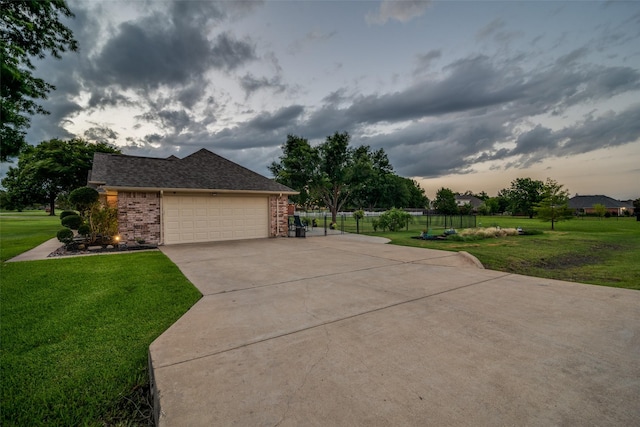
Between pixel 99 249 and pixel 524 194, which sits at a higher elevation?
pixel 524 194

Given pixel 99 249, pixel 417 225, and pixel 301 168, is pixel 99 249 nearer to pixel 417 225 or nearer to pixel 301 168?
pixel 417 225

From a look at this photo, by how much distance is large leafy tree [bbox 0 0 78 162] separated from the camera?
20.6 ft

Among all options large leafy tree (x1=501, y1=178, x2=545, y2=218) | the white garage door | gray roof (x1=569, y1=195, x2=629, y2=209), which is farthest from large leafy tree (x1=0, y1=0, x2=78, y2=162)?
gray roof (x1=569, y1=195, x2=629, y2=209)

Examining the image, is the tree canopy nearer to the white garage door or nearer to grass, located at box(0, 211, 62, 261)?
the white garage door

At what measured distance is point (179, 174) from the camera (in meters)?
12.7

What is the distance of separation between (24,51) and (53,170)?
22.9 meters

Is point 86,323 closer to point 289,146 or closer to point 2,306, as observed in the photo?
point 2,306

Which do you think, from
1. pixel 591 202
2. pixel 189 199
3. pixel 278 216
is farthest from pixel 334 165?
pixel 591 202

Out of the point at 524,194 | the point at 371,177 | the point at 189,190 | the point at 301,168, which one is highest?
the point at 301,168

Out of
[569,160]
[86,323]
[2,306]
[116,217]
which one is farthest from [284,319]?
[569,160]

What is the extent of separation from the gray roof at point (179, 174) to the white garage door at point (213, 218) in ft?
2.09

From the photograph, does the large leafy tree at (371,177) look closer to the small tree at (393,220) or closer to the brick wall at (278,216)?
the small tree at (393,220)

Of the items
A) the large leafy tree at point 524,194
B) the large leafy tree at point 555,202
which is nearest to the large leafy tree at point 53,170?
the large leafy tree at point 555,202

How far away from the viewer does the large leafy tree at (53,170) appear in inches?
998
